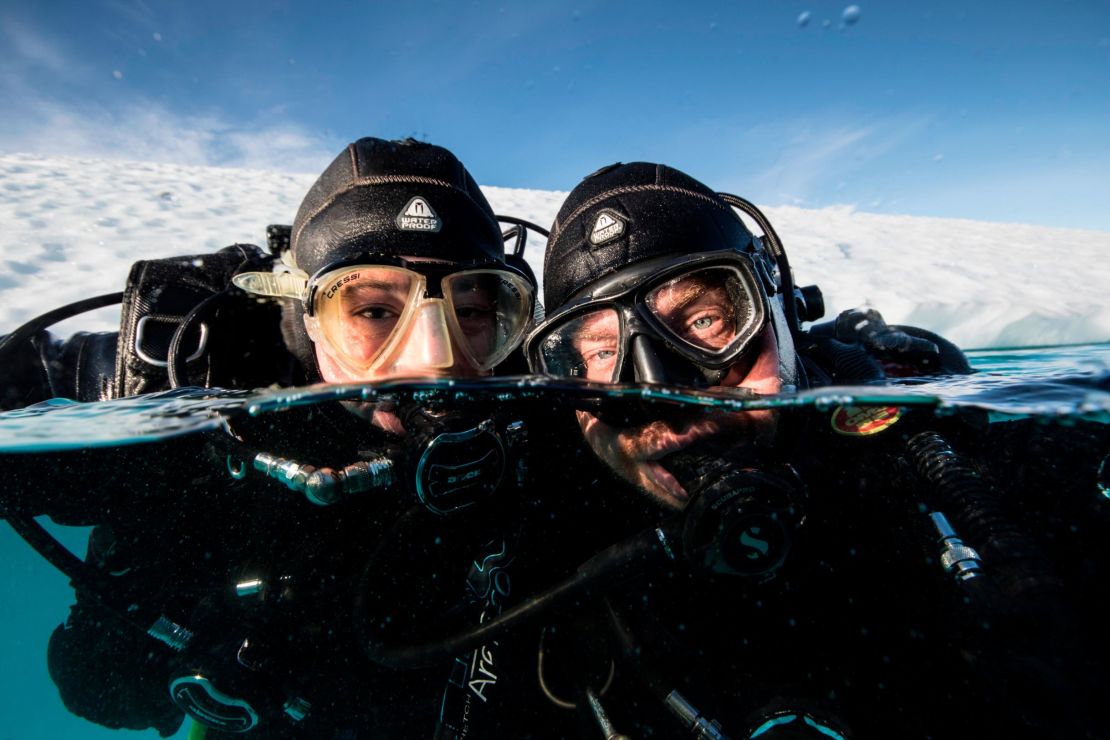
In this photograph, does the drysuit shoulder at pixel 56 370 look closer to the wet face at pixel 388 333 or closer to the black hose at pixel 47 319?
the black hose at pixel 47 319

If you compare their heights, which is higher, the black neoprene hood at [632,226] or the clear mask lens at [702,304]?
the black neoprene hood at [632,226]

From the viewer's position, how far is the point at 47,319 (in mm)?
3840

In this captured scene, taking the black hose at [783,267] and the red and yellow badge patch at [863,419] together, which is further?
the black hose at [783,267]

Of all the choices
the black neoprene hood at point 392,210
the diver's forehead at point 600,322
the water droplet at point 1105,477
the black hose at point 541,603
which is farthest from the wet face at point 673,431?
the water droplet at point 1105,477

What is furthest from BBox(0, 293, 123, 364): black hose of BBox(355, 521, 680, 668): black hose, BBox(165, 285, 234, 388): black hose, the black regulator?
BBox(355, 521, 680, 668): black hose

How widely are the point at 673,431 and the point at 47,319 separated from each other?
471 centimetres

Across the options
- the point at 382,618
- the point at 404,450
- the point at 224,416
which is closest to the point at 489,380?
the point at 404,450

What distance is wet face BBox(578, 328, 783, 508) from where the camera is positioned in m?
2.61

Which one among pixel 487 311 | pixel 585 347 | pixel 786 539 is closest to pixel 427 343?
pixel 487 311

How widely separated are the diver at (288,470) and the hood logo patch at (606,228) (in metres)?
0.52

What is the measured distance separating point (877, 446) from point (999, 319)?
15798mm

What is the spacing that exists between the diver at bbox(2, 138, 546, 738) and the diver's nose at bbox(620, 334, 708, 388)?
89cm

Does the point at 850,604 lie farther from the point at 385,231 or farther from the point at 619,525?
the point at 385,231

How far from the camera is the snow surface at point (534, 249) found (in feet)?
39.5
